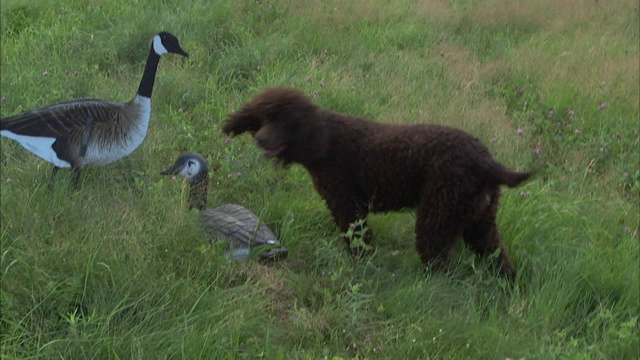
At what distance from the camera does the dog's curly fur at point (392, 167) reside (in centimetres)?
343

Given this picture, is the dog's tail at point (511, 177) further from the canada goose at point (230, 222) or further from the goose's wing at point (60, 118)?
the goose's wing at point (60, 118)

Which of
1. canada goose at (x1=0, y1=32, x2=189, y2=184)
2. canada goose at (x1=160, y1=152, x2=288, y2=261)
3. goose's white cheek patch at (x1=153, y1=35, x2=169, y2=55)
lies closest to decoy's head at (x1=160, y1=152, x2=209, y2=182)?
canada goose at (x1=160, y1=152, x2=288, y2=261)

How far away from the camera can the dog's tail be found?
330 centimetres

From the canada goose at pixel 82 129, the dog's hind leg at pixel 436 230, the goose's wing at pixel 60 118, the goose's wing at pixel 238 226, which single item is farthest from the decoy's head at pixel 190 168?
the dog's hind leg at pixel 436 230

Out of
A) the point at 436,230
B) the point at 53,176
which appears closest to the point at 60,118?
the point at 53,176

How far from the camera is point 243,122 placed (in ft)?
12.0

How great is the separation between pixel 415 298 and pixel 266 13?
4.42m

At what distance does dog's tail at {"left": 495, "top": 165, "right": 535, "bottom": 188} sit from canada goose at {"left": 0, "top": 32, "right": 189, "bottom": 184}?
1.86 meters

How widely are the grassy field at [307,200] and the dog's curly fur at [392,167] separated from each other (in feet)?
0.81

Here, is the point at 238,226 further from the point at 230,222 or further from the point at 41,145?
the point at 41,145

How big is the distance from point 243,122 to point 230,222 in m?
0.54

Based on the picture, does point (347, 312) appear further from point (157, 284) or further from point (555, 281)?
point (555, 281)

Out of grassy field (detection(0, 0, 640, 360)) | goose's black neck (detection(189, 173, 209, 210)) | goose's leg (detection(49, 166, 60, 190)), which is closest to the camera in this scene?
grassy field (detection(0, 0, 640, 360))

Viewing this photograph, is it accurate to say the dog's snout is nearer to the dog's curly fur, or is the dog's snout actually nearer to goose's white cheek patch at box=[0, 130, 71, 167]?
the dog's curly fur
